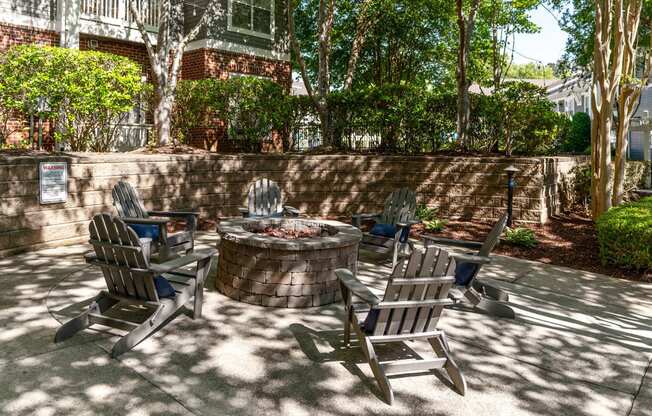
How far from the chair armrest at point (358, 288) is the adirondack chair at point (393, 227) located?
2.67 metres

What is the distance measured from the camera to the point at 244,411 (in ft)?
10.1

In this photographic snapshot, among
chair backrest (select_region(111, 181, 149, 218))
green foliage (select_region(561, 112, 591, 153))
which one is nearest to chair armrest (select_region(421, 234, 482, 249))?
chair backrest (select_region(111, 181, 149, 218))

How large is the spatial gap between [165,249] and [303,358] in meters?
3.01

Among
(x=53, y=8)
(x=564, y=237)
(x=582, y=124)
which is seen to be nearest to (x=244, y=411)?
(x=564, y=237)

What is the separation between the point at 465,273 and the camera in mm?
5090

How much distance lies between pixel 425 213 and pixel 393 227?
9.93ft

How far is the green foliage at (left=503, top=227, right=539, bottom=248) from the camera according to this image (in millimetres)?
8368

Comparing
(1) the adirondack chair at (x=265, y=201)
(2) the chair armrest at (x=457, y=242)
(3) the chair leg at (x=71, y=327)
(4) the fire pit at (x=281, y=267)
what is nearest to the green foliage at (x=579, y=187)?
(2) the chair armrest at (x=457, y=242)

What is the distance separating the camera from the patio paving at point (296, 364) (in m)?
3.19

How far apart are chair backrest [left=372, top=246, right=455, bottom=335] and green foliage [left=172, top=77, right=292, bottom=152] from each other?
8.53 metres

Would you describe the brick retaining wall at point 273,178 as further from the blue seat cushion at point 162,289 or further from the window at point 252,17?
the window at point 252,17

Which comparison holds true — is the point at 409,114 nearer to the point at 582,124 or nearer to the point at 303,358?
the point at 303,358

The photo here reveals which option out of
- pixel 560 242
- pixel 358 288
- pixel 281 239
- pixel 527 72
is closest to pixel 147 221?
pixel 281 239

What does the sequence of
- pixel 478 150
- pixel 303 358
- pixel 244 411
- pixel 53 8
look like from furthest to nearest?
pixel 53 8 < pixel 478 150 < pixel 303 358 < pixel 244 411
